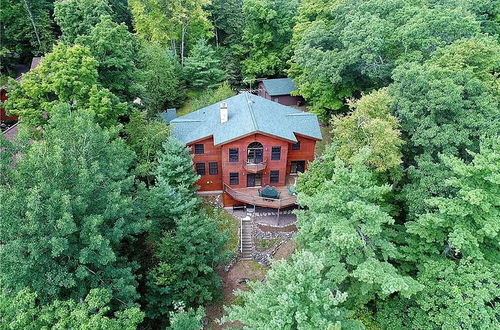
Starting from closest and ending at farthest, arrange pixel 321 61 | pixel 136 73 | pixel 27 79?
1. pixel 27 79
2. pixel 136 73
3. pixel 321 61

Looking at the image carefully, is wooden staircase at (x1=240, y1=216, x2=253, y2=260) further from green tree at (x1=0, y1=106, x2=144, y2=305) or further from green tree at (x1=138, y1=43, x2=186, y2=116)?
green tree at (x1=138, y1=43, x2=186, y2=116)

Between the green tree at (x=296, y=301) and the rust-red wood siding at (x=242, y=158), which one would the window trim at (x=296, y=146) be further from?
the green tree at (x=296, y=301)

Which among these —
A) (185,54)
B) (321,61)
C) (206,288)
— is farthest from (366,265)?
(185,54)

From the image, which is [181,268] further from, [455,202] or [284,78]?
[284,78]

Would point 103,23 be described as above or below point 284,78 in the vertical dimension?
above

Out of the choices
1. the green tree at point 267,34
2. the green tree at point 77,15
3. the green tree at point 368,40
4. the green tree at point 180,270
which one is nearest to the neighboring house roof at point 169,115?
the green tree at point 77,15

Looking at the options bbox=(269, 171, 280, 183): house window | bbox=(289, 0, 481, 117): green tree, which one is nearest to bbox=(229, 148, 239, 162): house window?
bbox=(269, 171, 280, 183): house window
